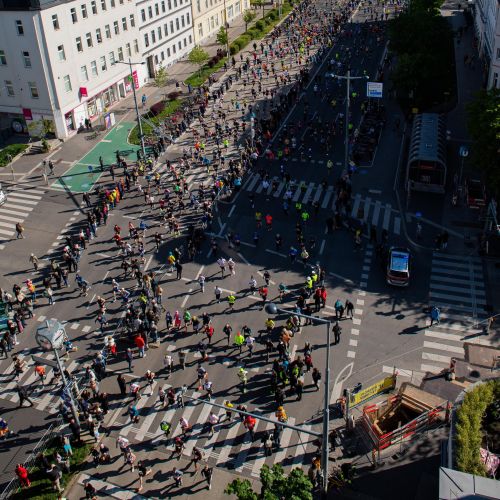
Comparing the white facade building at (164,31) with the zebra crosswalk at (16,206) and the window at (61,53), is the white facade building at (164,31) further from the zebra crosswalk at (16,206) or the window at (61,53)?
the zebra crosswalk at (16,206)

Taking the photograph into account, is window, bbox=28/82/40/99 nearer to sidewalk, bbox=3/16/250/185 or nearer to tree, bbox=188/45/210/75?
sidewalk, bbox=3/16/250/185

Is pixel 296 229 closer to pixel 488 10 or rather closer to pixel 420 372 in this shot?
pixel 420 372

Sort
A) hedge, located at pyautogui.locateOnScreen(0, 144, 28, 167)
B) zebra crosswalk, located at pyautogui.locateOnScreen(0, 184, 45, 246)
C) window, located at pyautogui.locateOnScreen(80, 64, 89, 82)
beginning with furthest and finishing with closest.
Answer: window, located at pyautogui.locateOnScreen(80, 64, 89, 82), hedge, located at pyautogui.locateOnScreen(0, 144, 28, 167), zebra crosswalk, located at pyautogui.locateOnScreen(0, 184, 45, 246)

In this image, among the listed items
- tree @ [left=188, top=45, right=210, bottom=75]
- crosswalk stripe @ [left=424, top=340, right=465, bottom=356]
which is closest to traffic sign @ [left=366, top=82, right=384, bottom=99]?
crosswalk stripe @ [left=424, top=340, right=465, bottom=356]

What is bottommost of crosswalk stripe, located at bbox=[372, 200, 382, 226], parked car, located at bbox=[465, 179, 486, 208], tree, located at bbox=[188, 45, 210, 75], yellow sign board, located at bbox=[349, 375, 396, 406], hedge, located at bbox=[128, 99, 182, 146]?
yellow sign board, located at bbox=[349, 375, 396, 406]

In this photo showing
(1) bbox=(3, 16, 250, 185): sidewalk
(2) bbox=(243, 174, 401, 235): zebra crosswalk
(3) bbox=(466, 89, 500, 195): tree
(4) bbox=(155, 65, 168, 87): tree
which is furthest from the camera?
(4) bbox=(155, 65, 168, 87): tree

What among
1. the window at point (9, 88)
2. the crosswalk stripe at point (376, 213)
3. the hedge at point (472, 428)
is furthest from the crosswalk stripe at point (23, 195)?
the hedge at point (472, 428)
